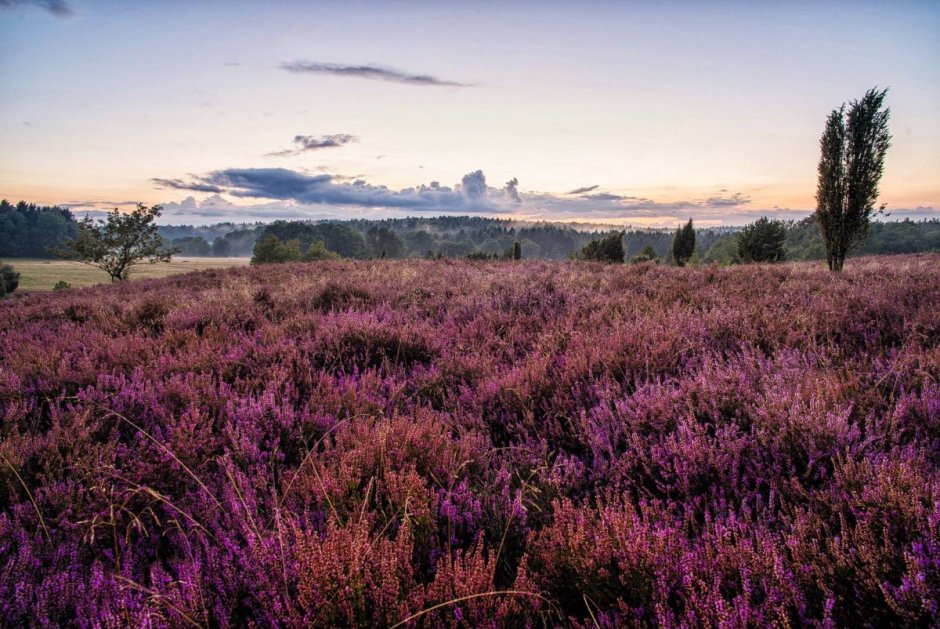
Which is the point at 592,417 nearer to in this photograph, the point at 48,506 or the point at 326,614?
the point at 326,614

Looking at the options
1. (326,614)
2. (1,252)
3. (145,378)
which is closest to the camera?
(326,614)

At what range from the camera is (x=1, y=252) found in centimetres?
11756

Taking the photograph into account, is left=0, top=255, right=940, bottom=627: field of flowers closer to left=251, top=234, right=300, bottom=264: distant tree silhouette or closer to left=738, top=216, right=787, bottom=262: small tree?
left=738, top=216, right=787, bottom=262: small tree

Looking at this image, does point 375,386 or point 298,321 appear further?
point 298,321

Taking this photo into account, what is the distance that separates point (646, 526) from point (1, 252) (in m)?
175

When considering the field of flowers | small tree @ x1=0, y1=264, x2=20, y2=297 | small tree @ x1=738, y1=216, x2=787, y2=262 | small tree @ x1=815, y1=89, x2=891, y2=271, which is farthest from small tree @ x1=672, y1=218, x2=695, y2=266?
small tree @ x1=0, y1=264, x2=20, y2=297

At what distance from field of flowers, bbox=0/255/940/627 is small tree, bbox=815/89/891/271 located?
501 inches

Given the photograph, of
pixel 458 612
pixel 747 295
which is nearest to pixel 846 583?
pixel 458 612

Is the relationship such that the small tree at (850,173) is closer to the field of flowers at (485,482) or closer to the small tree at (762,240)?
the field of flowers at (485,482)

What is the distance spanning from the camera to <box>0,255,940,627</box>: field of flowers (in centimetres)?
120

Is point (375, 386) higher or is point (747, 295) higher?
point (747, 295)

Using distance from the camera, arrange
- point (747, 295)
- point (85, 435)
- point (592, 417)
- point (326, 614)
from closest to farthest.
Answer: point (326, 614) < point (85, 435) < point (592, 417) < point (747, 295)

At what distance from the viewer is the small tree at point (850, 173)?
13.9 meters

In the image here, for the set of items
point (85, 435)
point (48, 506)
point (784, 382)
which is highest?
point (784, 382)
